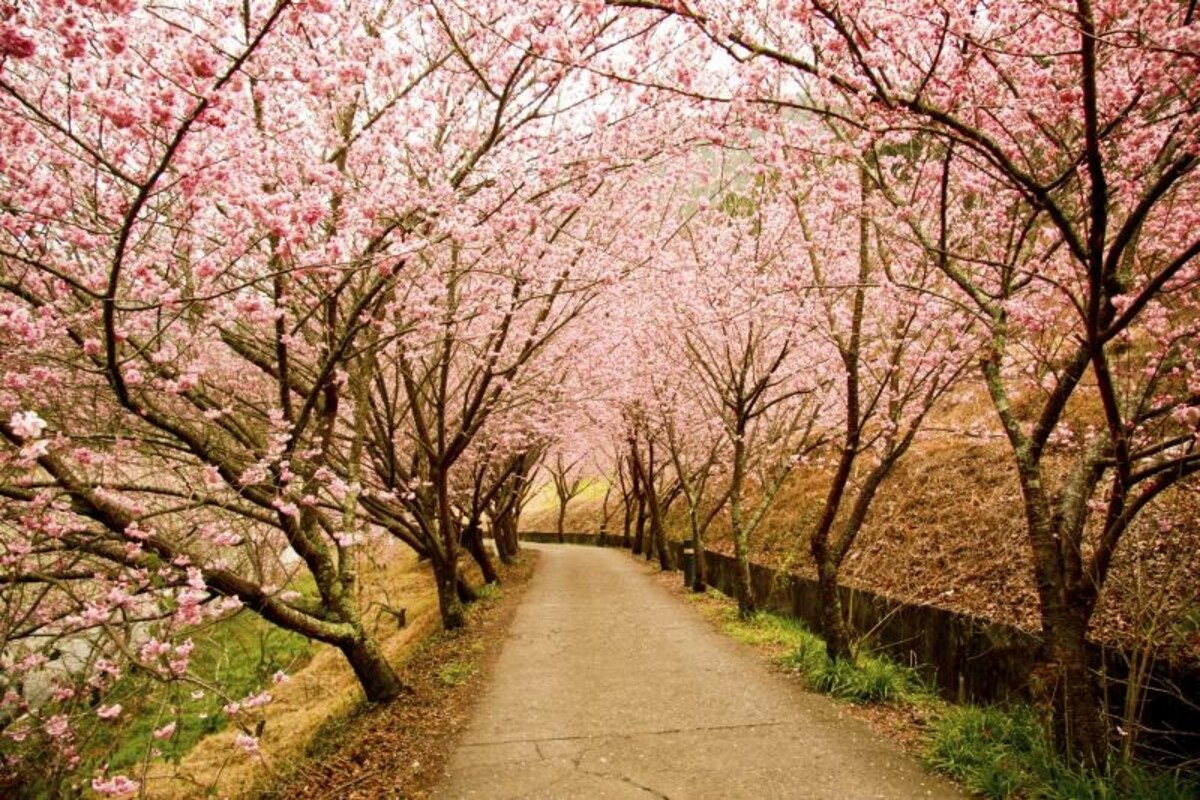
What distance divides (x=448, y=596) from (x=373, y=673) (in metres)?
4.11

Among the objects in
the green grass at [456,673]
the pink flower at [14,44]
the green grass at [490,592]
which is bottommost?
the green grass at [456,673]

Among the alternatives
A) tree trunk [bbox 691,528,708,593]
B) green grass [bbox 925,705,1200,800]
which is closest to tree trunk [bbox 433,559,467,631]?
tree trunk [bbox 691,528,708,593]

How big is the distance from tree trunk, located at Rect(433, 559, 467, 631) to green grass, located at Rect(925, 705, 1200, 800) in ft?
25.6

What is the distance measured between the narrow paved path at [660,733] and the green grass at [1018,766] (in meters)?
0.28

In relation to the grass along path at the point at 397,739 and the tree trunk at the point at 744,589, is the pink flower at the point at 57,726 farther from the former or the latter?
the tree trunk at the point at 744,589

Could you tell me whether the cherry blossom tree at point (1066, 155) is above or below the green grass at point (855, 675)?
above

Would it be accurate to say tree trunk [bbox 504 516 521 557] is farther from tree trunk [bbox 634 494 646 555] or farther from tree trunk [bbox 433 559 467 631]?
tree trunk [bbox 433 559 467 631]

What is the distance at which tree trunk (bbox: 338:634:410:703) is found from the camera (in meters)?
7.55

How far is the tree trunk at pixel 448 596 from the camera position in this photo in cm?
1172

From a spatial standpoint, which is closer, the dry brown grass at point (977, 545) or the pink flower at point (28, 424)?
the pink flower at point (28, 424)

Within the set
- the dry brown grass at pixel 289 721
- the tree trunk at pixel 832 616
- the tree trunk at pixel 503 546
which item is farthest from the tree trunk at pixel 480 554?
the tree trunk at pixel 832 616

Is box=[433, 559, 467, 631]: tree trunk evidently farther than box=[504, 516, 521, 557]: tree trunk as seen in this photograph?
No

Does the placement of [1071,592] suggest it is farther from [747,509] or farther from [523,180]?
[747,509]

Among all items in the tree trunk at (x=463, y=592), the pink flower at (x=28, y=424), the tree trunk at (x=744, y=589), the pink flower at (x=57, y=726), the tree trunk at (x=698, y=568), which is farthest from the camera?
the tree trunk at (x=698, y=568)
